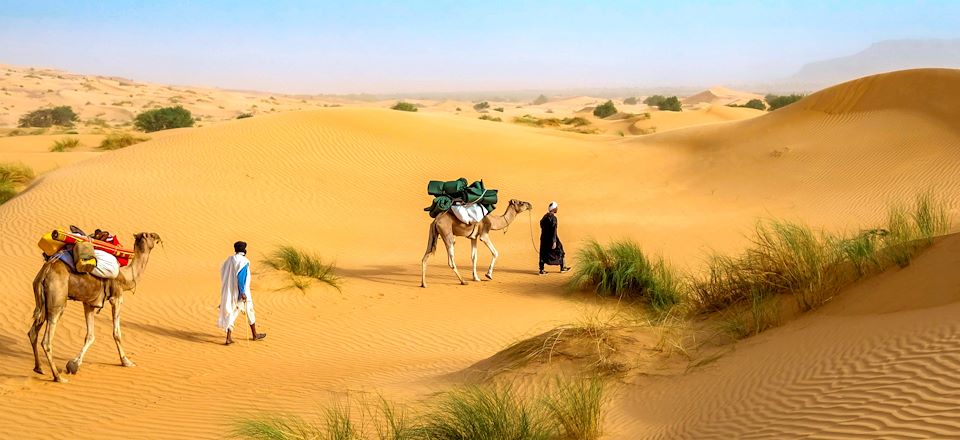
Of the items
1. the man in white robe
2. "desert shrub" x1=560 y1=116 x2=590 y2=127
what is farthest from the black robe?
"desert shrub" x1=560 y1=116 x2=590 y2=127

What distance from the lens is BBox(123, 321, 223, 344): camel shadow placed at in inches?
428

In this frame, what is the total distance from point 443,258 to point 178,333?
708 centimetres

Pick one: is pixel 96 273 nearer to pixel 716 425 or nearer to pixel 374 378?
pixel 374 378

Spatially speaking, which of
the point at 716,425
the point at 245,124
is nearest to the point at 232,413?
the point at 716,425

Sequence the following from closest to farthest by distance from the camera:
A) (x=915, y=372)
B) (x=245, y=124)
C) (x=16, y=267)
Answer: (x=915, y=372) < (x=16, y=267) < (x=245, y=124)

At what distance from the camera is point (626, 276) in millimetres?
12523

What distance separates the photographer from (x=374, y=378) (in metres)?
8.44

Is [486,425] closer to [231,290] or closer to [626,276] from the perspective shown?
[231,290]

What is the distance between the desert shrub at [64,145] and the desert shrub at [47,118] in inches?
954

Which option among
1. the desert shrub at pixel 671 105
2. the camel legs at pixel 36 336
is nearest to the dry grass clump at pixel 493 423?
the camel legs at pixel 36 336

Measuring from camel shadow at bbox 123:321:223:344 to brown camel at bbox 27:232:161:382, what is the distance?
1.54m

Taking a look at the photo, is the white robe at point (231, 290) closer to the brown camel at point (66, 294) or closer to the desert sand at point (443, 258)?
the desert sand at point (443, 258)

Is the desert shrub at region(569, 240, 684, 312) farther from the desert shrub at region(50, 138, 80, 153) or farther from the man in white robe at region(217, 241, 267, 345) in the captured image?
the desert shrub at region(50, 138, 80, 153)

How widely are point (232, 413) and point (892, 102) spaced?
24.7 m
